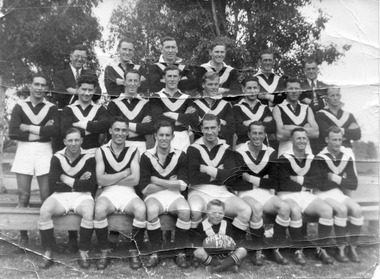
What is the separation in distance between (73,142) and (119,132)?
37 cm

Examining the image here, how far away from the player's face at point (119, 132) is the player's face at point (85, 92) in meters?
0.34

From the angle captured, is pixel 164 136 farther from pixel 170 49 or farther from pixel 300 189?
pixel 300 189

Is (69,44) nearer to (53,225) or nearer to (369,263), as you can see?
(53,225)

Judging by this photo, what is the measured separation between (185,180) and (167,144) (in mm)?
329

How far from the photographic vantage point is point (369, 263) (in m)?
2.93

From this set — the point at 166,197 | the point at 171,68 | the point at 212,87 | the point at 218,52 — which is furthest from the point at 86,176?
the point at 218,52

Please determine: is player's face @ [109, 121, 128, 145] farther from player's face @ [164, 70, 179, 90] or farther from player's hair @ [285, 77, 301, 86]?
player's hair @ [285, 77, 301, 86]

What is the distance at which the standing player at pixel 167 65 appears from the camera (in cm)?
310

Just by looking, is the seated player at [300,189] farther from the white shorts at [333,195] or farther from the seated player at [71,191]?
the seated player at [71,191]

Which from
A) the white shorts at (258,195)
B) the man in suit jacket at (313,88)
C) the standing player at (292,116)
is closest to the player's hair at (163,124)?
the white shorts at (258,195)

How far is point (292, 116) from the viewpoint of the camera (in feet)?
10.2

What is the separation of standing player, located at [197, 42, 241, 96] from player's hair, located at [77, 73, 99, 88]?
2.90 feet

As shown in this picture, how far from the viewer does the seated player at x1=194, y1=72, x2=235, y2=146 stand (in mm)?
3039

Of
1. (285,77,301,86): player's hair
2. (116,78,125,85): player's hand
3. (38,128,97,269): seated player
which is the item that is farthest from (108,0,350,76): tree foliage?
(38,128,97,269): seated player
